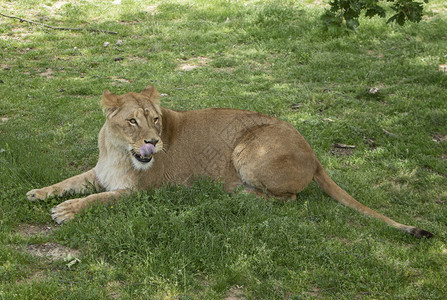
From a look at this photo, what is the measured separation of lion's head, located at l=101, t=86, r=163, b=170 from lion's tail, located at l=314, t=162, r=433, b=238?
1.71 meters

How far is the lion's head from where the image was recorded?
15.0 ft

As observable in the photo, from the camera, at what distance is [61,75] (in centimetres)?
898

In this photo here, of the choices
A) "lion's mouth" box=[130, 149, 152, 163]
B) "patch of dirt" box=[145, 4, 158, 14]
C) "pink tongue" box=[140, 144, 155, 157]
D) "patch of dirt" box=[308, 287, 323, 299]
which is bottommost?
"patch of dirt" box=[308, 287, 323, 299]

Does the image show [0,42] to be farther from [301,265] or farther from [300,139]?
[301,265]

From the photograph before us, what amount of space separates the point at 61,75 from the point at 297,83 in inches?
173

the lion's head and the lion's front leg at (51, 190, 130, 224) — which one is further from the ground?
the lion's head

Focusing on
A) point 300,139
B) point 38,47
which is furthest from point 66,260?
point 38,47

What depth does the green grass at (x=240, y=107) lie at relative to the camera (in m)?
3.73

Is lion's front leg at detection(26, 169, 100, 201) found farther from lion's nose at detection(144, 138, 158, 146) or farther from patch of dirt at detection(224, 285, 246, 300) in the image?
patch of dirt at detection(224, 285, 246, 300)

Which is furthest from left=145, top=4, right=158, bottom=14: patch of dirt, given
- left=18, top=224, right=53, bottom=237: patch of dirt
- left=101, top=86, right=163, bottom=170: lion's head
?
left=18, top=224, right=53, bottom=237: patch of dirt

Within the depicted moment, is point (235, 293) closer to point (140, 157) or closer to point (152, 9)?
point (140, 157)

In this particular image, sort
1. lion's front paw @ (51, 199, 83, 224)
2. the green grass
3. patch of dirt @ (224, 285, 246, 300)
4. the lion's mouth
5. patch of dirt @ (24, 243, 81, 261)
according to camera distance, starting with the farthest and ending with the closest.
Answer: the lion's mouth → lion's front paw @ (51, 199, 83, 224) → patch of dirt @ (24, 243, 81, 261) → the green grass → patch of dirt @ (224, 285, 246, 300)

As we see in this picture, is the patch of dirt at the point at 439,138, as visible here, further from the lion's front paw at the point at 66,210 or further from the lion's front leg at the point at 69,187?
the lion's front paw at the point at 66,210

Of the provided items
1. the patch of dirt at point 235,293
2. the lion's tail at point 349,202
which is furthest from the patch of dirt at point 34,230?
the lion's tail at point 349,202
